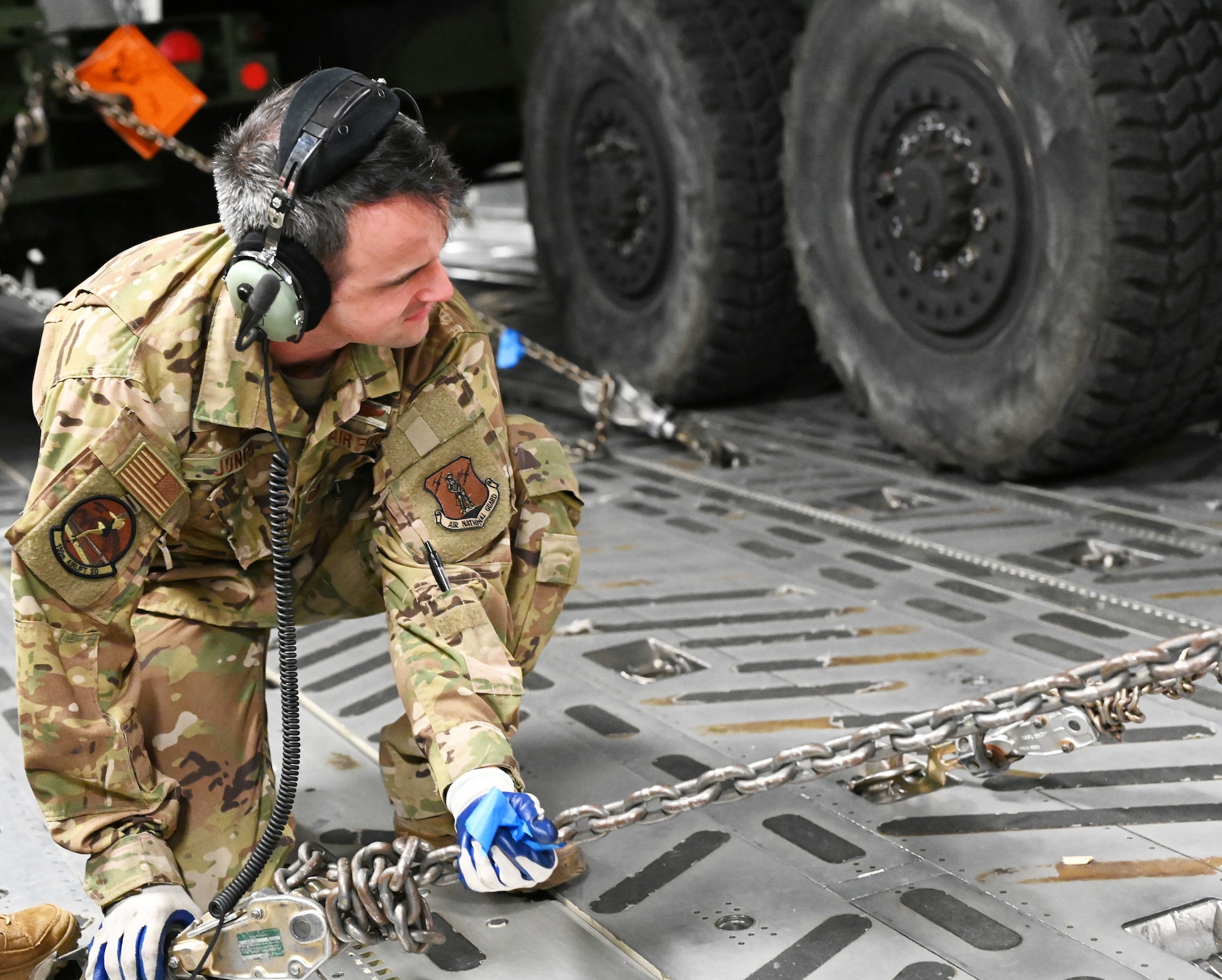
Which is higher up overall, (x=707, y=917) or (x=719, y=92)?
(x=719, y=92)

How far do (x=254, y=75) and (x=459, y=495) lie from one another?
10.7 feet

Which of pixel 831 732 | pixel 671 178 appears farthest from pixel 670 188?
pixel 831 732

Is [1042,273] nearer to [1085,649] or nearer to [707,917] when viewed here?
[1085,649]

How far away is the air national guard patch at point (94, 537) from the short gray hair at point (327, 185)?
33cm

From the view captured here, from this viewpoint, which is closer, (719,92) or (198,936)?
(198,936)

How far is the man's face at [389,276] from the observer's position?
1.78 metres

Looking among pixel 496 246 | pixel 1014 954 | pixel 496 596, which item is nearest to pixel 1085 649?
pixel 1014 954

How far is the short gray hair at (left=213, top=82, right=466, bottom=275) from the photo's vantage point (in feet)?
5.75

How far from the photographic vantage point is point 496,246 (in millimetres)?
8109

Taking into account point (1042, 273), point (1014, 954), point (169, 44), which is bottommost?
point (1014, 954)

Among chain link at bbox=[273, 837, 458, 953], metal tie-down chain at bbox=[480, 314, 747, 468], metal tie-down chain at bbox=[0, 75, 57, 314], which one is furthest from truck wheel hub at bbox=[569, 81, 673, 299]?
chain link at bbox=[273, 837, 458, 953]

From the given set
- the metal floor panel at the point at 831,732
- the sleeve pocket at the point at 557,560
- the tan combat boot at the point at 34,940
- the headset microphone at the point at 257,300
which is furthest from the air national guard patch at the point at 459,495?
the tan combat boot at the point at 34,940

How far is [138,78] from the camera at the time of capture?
4203 millimetres

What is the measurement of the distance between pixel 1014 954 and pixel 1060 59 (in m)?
1.92
